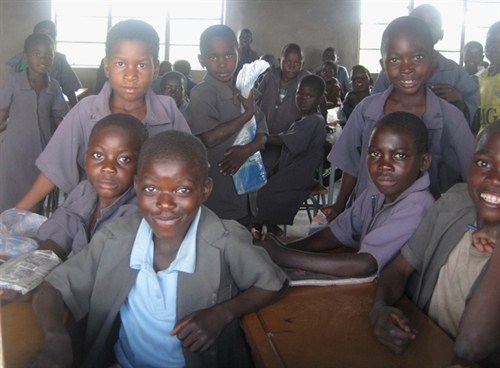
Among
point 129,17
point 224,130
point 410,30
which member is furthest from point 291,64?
point 129,17

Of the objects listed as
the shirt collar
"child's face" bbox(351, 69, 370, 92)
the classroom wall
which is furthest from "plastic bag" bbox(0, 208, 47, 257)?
the classroom wall

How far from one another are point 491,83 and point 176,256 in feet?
7.73

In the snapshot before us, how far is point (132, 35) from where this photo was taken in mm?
2084

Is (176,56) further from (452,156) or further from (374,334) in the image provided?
(374,334)

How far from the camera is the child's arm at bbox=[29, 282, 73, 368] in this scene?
1.25 m

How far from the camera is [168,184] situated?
1.52 m

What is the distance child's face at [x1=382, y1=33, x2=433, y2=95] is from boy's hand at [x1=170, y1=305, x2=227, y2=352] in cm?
123

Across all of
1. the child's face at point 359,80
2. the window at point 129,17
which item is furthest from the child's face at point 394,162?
the window at point 129,17

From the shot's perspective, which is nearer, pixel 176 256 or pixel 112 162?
pixel 176 256

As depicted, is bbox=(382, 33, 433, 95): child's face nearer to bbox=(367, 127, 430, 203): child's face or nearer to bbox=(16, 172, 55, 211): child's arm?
bbox=(367, 127, 430, 203): child's face

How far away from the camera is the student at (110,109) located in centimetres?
206

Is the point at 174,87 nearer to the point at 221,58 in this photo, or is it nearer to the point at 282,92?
the point at 282,92

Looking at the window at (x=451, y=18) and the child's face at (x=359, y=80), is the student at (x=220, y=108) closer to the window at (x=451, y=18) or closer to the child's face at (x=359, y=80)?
the child's face at (x=359, y=80)

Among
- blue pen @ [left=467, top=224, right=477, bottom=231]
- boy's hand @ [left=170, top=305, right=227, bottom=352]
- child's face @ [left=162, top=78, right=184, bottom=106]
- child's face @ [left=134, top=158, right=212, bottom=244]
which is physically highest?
child's face @ [left=162, top=78, right=184, bottom=106]
